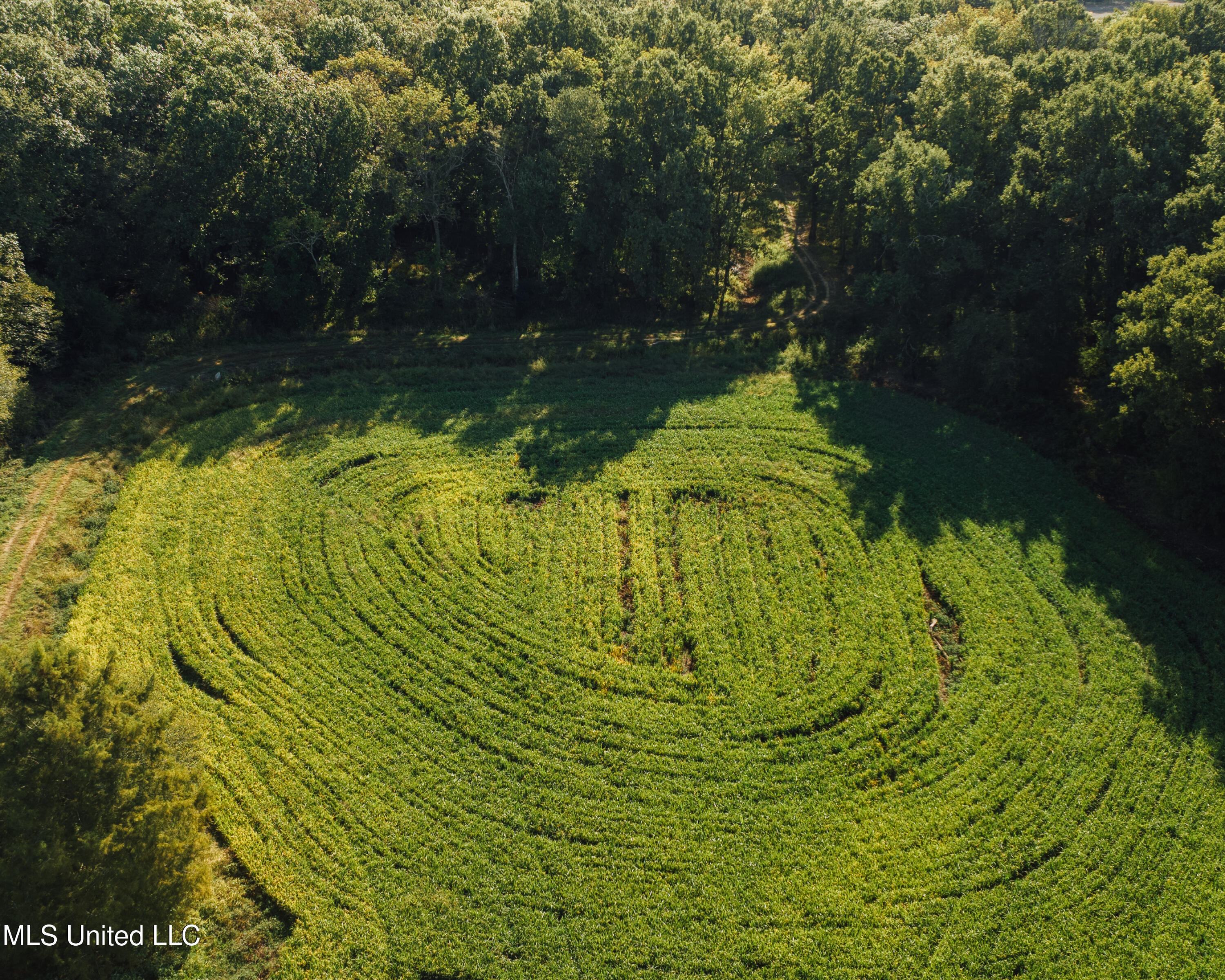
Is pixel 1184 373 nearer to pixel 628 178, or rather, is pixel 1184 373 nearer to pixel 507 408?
pixel 507 408

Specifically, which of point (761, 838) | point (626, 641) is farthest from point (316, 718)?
point (761, 838)

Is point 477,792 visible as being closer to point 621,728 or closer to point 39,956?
point 621,728

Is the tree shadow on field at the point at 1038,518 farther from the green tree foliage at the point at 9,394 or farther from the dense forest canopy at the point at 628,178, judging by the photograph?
the green tree foliage at the point at 9,394

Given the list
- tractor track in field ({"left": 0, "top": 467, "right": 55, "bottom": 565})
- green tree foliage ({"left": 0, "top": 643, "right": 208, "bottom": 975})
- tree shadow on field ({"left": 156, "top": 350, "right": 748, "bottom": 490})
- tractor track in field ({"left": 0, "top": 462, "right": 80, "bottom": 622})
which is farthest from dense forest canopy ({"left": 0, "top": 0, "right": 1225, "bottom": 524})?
green tree foliage ({"left": 0, "top": 643, "right": 208, "bottom": 975})

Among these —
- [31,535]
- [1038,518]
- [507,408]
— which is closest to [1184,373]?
[1038,518]

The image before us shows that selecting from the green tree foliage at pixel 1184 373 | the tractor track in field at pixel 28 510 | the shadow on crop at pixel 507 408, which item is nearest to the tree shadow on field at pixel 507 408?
the shadow on crop at pixel 507 408
